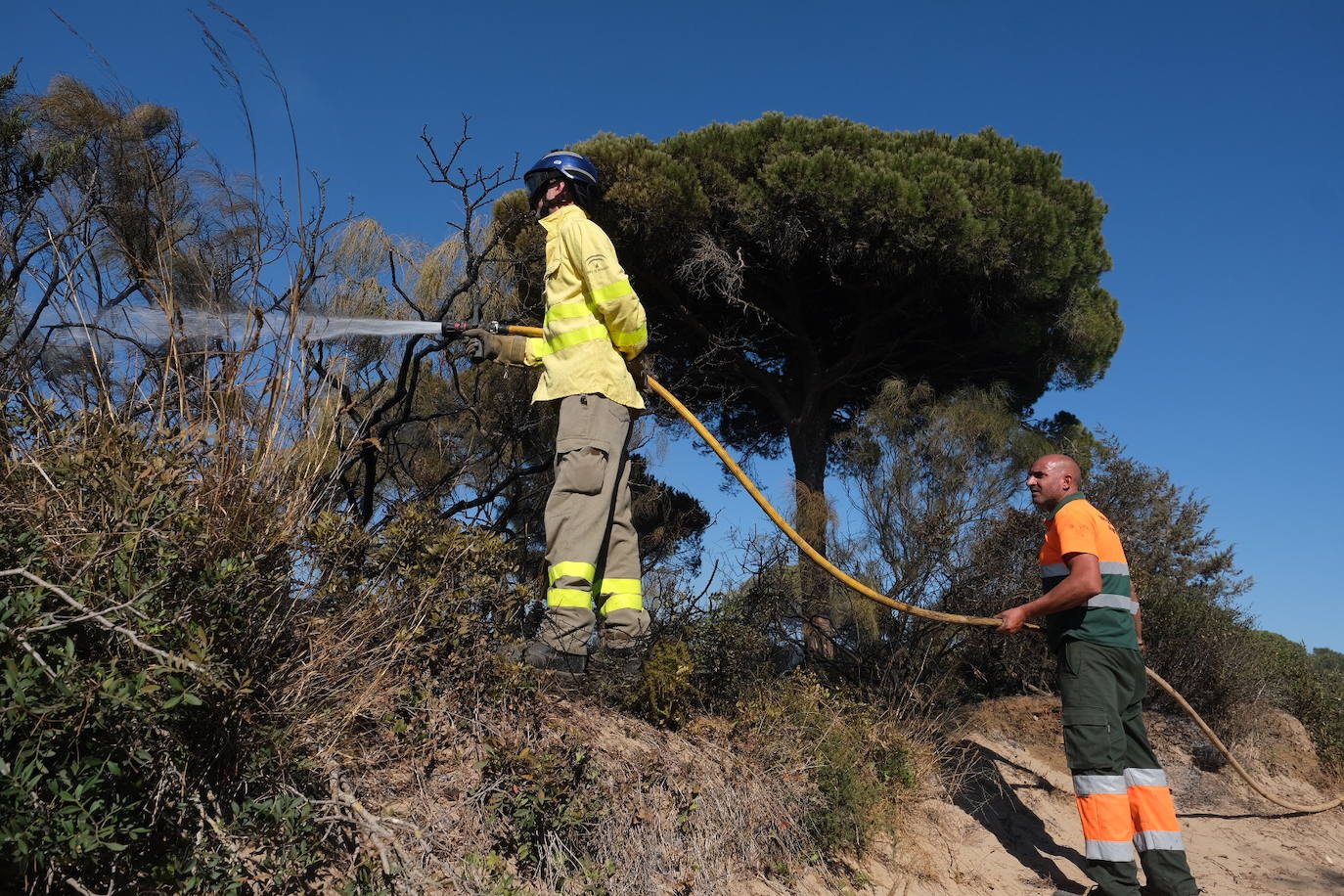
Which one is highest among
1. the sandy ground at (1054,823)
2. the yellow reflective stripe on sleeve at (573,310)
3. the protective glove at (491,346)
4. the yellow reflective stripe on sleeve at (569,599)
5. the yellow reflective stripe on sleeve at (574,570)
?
the yellow reflective stripe on sleeve at (573,310)

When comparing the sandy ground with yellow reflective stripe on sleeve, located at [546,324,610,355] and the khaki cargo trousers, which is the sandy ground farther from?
yellow reflective stripe on sleeve, located at [546,324,610,355]

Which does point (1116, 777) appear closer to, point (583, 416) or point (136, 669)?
point (583, 416)

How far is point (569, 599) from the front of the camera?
3.78 metres

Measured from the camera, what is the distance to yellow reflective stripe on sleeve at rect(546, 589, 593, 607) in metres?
3.76

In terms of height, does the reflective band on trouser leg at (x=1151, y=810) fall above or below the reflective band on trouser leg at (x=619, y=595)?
below

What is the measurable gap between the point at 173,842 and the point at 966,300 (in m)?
7.91

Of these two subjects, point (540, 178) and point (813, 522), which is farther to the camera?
point (813, 522)

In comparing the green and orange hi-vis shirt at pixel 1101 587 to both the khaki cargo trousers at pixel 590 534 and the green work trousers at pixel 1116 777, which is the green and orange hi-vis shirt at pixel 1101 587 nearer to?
the green work trousers at pixel 1116 777

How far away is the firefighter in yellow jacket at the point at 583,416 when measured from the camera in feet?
12.5

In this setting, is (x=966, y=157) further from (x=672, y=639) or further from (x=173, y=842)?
(x=173, y=842)

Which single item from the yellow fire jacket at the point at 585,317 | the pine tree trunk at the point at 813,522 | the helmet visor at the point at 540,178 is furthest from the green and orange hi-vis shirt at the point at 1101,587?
the helmet visor at the point at 540,178

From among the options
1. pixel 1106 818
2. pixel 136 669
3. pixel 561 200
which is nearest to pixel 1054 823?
pixel 1106 818

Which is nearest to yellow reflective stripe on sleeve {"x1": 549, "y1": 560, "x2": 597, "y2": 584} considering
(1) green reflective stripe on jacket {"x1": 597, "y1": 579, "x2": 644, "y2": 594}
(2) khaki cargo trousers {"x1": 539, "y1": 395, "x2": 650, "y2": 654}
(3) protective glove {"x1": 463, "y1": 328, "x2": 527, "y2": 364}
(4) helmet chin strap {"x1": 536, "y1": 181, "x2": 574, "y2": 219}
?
(2) khaki cargo trousers {"x1": 539, "y1": 395, "x2": 650, "y2": 654}

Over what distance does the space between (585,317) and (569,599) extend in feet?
4.36
